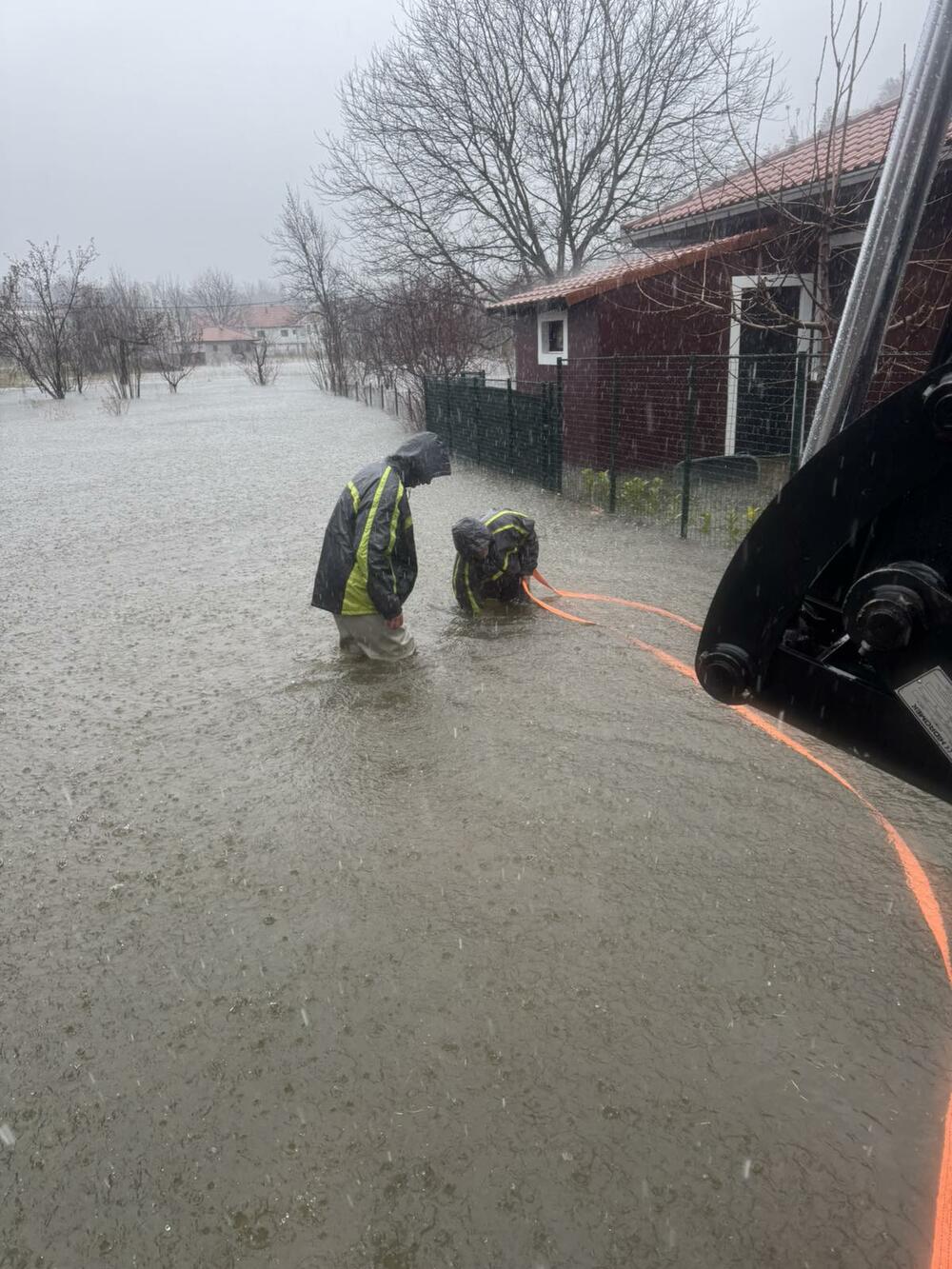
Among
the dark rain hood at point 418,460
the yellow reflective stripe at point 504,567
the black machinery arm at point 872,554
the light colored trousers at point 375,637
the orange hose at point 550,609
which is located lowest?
the orange hose at point 550,609

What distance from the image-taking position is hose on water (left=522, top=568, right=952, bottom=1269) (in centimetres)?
209

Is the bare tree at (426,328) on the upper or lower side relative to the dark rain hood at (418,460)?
upper

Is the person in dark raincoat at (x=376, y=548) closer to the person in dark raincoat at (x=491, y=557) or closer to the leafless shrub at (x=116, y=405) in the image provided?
the person in dark raincoat at (x=491, y=557)

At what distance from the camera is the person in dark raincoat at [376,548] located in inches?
209

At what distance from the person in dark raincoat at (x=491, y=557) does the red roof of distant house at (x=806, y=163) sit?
4880 mm

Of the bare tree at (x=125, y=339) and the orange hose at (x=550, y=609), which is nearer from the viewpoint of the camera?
the orange hose at (x=550, y=609)

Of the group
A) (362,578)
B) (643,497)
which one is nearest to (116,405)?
(643,497)

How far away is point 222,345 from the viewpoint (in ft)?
337

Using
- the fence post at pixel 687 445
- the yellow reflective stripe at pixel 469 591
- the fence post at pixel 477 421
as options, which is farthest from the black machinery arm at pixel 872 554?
the fence post at pixel 477 421

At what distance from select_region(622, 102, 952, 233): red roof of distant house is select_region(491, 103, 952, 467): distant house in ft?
0.12

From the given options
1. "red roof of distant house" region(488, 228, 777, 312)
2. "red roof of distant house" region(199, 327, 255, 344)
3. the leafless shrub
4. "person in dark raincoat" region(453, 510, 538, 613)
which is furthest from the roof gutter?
"red roof of distant house" region(199, 327, 255, 344)

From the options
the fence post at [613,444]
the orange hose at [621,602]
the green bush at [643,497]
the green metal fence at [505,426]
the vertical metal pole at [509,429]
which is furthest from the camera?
the vertical metal pole at [509,429]

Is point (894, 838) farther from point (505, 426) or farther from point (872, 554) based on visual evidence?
point (505, 426)

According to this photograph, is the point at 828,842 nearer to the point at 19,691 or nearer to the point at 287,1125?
the point at 287,1125
